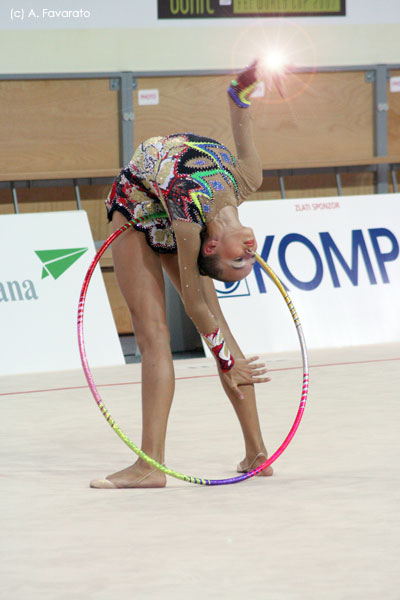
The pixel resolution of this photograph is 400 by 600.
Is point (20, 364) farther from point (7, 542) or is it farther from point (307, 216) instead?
point (7, 542)

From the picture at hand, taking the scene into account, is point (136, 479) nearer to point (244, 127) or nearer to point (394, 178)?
point (244, 127)

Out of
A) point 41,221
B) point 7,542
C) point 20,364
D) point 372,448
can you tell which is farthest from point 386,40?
Result: point 7,542

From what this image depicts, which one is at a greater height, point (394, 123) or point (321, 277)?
point (394, 123)

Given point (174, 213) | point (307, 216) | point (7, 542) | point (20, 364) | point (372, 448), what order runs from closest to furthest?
point (7, 542)
point (174, 213)
point (372, 448)
point (20, 364)
point (307, 216)

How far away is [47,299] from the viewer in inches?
236

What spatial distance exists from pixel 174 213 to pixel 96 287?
125 inches

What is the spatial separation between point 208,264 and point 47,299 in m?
3.10

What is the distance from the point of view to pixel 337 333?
6.47 metres

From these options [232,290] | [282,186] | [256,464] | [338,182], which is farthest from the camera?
[338,182]

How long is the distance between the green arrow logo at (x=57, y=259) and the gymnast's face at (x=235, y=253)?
3.19 meters

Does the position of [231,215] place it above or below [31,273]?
above

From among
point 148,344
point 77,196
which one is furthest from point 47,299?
point 148,344

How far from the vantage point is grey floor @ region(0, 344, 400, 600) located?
2.30m

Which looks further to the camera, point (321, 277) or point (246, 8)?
point (246, 8)
